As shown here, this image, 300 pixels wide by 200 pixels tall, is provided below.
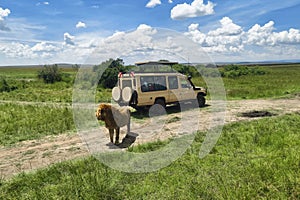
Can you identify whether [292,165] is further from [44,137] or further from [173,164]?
[44,137]

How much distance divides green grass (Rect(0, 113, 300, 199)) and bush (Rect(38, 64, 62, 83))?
39486 millimetres

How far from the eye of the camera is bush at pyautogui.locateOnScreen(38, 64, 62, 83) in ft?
140

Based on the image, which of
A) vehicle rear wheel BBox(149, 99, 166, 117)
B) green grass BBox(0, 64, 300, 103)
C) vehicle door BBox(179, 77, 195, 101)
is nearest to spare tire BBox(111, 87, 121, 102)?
vehicle rear wheel BBox(149, 99, 166, 117)

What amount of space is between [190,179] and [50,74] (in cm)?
4227

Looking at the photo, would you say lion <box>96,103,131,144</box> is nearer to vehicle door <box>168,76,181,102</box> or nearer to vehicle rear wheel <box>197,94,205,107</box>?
vehicle door <box>168,76,181,102</box>

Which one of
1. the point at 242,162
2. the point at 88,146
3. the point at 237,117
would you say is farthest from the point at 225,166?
the point at 237,117

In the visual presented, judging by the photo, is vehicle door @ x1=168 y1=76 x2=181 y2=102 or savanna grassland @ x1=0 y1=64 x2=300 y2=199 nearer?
savanna grassland @ x1=0 y1=64 x2=300 y2=199

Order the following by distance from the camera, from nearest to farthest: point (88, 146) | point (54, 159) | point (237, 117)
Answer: point (54, 159), point (88, 146), point (237, 117)

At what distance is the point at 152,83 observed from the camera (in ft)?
38.7

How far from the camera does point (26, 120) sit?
11.3 m

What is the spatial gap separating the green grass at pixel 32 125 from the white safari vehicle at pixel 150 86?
256cm

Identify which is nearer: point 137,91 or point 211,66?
point 211,66

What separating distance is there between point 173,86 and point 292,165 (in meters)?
7.68

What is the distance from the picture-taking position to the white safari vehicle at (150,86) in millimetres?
11188
